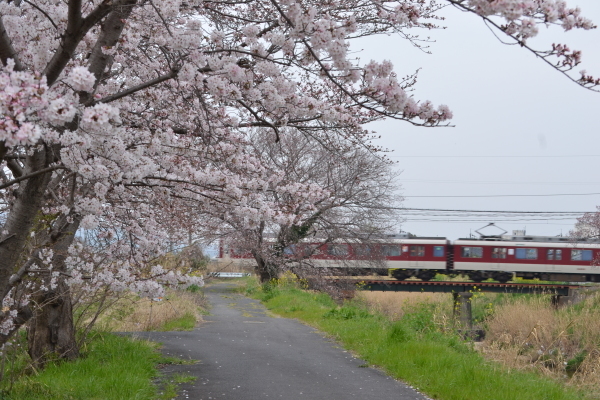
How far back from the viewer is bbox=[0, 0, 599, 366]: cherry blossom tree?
373 centimetres

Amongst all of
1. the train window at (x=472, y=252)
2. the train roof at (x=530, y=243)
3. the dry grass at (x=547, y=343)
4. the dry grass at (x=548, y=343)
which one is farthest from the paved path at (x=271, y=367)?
the train roof at (x=530, y=243)

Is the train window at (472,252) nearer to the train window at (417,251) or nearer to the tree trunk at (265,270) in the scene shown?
the train window at (417,251)

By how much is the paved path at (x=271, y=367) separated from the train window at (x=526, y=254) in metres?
23.2

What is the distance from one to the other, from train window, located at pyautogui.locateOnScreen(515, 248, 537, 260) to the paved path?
23.2 metres

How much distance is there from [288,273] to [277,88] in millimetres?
21155

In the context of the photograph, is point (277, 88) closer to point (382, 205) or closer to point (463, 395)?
point (463, 395)

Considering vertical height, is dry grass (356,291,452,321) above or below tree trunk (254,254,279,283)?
below

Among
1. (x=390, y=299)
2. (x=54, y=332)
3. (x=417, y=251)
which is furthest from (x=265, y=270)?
(x=54, y=332)

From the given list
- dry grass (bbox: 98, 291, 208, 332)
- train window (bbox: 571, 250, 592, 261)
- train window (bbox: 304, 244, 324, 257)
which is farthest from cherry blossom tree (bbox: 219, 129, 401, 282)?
train window (bbox: 571, 250, 592, 261)

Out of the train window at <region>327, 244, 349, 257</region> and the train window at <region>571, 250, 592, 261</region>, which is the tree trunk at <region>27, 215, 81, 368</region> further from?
the train window at <region>571, 250, 592, 261</region>

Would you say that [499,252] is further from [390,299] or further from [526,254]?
[390,299]

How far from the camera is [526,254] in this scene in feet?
109

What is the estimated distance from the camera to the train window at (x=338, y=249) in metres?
24.2

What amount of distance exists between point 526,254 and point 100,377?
3010 centimetres
